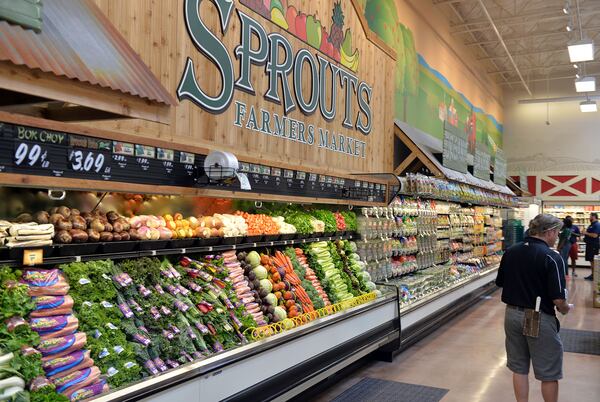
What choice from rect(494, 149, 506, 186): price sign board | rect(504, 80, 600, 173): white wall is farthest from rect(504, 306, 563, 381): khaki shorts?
rect(504, 80, 600, 173): white wall

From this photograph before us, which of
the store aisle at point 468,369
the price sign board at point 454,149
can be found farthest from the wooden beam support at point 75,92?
the price sign board at point 454,149

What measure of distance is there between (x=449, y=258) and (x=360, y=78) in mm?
4536

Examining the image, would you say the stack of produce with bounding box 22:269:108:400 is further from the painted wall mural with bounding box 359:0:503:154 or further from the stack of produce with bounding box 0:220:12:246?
the painted wall mural with bounding box 359:0:503:154

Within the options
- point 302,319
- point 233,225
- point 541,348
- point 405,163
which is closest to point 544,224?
point 541,348

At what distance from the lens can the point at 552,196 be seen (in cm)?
2131

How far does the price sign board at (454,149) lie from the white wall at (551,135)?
11.8 meters

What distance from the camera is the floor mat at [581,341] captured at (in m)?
7.65

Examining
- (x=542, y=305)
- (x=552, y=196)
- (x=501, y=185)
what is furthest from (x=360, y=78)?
(x=552, y=196)

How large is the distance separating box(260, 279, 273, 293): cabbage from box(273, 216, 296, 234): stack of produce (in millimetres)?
577

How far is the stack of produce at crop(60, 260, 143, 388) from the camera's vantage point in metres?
3.07

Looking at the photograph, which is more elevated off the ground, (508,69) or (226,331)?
(508,69)

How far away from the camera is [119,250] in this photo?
354 centimetres

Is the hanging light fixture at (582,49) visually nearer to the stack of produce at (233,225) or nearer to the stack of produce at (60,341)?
the stack of produce at (233,225)

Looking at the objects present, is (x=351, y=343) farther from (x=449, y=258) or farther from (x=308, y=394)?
(x=449, y=258)
